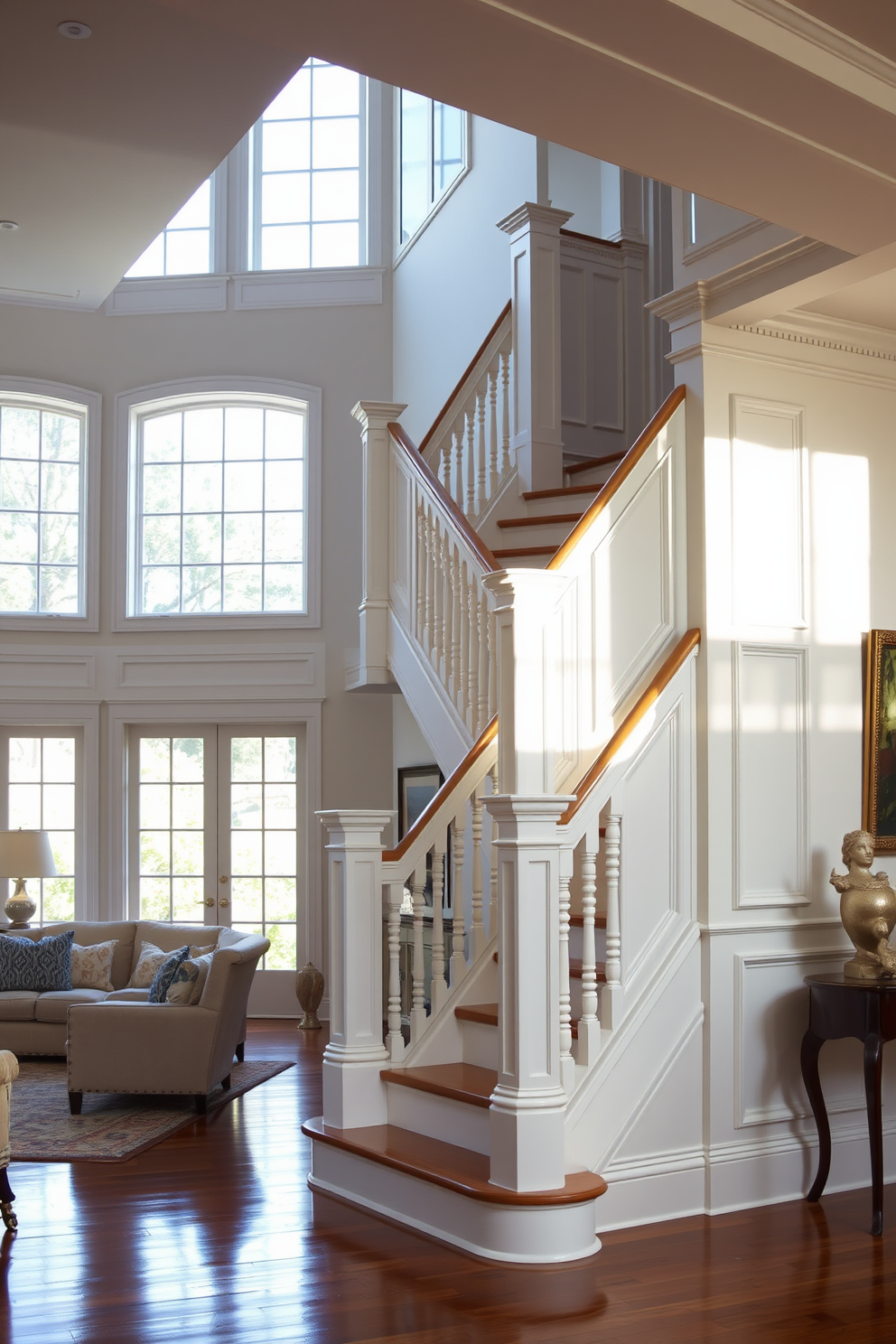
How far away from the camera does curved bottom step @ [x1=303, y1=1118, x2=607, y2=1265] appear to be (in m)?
4.04

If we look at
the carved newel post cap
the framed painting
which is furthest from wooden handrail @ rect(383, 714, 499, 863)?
the carved newel post cap

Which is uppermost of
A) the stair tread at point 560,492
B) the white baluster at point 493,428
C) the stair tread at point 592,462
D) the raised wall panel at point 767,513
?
the white baluster at point 493,428

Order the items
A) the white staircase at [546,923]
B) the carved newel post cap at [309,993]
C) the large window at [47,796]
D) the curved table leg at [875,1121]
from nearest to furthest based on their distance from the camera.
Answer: the white staircase at [546,923] < the curved table leg at [875,1121] < the carved newel post cap at [309,993] < the large window at [47,796]

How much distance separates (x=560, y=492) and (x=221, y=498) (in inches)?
172

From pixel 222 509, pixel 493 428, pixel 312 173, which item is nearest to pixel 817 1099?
pixel 493 428

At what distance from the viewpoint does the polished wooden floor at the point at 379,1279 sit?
3570mm

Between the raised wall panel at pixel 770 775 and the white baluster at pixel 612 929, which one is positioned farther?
the raised wall panel at pixel 770 775

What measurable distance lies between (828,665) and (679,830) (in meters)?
0.96

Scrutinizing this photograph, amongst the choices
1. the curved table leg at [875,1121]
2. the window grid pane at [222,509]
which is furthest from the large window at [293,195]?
the curved table leg at [875,1121]

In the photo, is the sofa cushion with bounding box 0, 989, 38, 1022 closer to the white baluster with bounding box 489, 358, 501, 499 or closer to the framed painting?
the white baluster with bounding box 489, 358, 501, 499

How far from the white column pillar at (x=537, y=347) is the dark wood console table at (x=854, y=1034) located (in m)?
3.23

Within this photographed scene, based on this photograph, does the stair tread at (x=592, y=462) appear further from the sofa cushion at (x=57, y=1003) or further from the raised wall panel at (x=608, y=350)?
the sofa cushion at (x=57, y=1003)

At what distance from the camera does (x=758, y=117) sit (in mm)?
3150

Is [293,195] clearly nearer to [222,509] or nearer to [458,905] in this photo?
[222,509]
